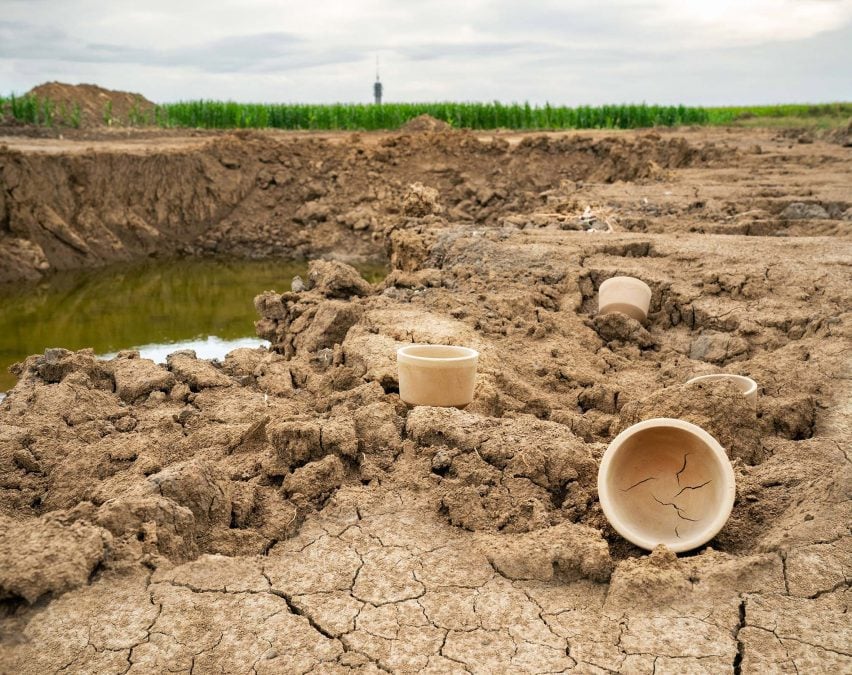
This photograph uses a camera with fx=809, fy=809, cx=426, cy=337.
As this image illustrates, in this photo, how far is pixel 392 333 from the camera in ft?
19.4

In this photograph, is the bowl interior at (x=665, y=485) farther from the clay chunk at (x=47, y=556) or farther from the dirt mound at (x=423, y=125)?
the dirt mound at (x=423, y=125)

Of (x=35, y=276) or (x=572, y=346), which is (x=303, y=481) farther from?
(x=35, y=276)

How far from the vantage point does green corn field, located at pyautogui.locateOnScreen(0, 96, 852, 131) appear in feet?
78.4

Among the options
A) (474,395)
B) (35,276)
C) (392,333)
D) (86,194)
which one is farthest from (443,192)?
(474,395)

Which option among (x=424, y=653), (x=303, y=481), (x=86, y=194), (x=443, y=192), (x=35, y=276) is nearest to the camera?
(x=424, y=653)

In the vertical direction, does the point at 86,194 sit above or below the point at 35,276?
above

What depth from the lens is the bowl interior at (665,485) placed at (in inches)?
135

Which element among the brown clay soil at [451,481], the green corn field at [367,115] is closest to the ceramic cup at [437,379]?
the brown clay soil at [451,481]

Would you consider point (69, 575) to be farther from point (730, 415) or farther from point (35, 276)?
point (35, 276)

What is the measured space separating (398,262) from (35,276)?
741cm

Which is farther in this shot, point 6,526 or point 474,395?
point 474,395

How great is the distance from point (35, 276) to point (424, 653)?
12.9 m

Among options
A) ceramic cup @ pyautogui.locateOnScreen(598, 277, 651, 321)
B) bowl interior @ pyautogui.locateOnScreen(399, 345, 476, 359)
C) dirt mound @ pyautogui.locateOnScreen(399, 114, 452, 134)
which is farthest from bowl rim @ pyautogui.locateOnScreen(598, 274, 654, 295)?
dirt mound @ pyautogui.locateOnScreen(399, 114, 452, 134)

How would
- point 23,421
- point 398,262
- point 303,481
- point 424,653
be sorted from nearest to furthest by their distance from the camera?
point 424,653 → point 303,481 → point 23,421 → point 398,262
